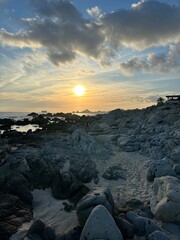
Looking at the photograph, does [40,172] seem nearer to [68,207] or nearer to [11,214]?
[68,207]

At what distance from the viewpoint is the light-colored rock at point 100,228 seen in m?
8.70

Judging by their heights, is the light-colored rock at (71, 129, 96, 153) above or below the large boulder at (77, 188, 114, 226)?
above

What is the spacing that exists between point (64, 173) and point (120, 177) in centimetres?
347

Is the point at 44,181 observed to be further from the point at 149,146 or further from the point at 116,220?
the point at 149,146

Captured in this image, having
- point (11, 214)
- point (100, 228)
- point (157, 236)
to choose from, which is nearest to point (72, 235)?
point (100, 228)

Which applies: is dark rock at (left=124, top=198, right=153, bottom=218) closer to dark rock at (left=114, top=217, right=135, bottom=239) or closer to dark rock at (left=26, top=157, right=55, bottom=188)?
dark rock at (left=114, top=217, right=135, bottom=239)

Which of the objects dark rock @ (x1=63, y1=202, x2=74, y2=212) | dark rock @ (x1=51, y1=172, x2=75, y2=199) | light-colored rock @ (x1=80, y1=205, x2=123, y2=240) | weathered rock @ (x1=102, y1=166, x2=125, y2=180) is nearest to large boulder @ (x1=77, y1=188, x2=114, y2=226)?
light-colored rock @ (x1=80, y1=205, x2=123, y2=240)

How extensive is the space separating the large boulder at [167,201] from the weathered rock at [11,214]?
17.5ft

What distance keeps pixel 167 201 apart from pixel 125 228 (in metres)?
2.25

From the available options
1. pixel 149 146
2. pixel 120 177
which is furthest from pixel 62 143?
pixel 120 177

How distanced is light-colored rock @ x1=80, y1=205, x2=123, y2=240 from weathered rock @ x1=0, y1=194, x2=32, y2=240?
9.95 ft

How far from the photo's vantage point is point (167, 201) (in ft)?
35.4

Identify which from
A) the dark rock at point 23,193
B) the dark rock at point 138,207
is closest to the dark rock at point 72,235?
the dark rock at point 138,207

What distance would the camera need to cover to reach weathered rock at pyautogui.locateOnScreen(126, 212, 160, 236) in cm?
980
